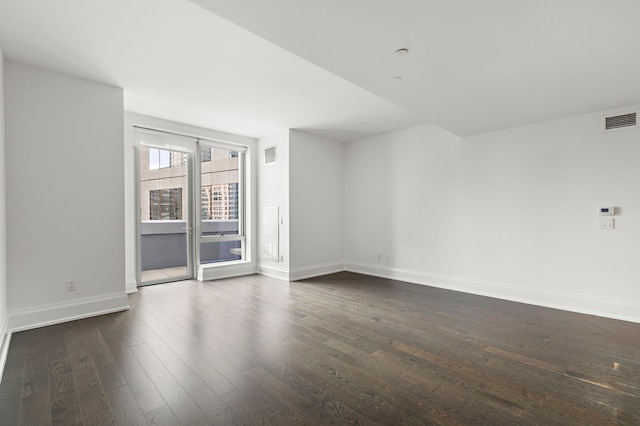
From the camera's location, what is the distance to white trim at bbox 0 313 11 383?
2373 millimetres

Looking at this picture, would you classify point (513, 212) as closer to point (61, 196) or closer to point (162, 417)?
point (162, 417)

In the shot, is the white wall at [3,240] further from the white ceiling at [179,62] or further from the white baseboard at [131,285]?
the white baseboard at [131,285]

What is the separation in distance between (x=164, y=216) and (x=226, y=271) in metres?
1.46

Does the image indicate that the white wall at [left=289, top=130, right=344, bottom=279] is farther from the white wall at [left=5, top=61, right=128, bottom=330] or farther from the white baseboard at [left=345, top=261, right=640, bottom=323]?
the white wall at [left=5, top=61, right=128, bottom=330]

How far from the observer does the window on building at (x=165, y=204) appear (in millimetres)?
5148

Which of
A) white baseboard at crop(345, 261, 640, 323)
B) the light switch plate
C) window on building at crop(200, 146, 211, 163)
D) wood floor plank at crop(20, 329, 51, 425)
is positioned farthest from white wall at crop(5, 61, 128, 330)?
the light switch plate

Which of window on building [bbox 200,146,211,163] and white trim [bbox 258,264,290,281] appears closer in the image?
white trim [bbox 258,264,290,281]

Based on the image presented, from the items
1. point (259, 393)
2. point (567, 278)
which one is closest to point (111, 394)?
point (259, 393)

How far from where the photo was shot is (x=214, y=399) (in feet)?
6.42

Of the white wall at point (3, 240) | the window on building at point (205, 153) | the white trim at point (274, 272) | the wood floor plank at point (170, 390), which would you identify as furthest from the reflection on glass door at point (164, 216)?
the wood floor plank at point (170, 390)

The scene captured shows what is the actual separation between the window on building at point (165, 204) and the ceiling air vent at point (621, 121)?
6.22 m

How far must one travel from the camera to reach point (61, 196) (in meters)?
3.34

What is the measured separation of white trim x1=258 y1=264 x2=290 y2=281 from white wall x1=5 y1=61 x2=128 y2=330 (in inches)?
98.3

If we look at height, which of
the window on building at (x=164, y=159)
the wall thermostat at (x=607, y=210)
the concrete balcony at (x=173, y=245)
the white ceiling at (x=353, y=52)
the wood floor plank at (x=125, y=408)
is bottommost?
the wood floor plank at (x=125, y=408)
